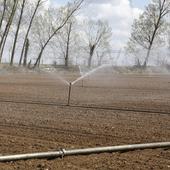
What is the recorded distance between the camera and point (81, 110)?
14.4m

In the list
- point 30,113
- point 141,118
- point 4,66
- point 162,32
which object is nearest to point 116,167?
point 141,118

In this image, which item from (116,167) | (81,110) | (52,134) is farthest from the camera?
(81,110)

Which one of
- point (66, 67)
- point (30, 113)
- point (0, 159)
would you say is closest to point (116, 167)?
point (0, 159)

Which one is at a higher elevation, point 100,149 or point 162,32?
point 162,32

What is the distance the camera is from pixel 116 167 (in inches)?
286

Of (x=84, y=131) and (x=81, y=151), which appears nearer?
(x=81, y=151)

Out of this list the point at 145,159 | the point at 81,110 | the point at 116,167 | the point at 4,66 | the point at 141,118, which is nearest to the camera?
the point at 116,167

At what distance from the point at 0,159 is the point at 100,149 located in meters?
1.65

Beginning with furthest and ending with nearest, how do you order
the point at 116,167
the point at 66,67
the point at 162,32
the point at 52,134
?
the point at 162,32 < the point at 66,67 < the point at 52,134 < the point at 116,167

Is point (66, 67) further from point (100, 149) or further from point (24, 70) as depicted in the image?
point (100, 149)

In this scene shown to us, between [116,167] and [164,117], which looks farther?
[164,117]

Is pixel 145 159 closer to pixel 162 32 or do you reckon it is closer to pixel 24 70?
→ pixel 24 70

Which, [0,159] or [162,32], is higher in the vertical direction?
[162,32]

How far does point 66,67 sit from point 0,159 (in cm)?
5687
